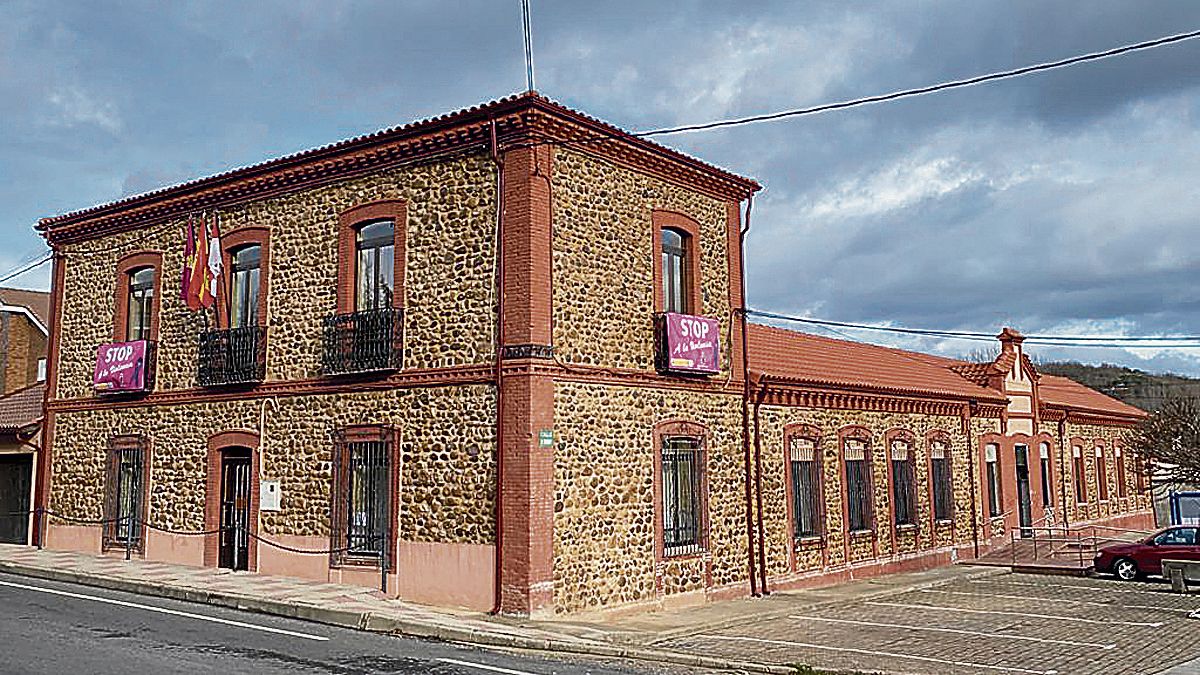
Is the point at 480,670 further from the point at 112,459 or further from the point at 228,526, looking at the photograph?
the point at 112,459

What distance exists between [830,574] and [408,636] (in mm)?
9943

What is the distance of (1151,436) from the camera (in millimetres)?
27656

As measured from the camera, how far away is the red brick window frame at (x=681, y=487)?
16781 mm

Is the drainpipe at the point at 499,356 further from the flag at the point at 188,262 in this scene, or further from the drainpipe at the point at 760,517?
the flag at the point at 188,262

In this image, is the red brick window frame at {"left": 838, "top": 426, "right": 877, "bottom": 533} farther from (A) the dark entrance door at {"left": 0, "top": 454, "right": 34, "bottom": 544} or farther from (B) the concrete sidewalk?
(A) the dark entrance door at {"left": 0, "top": 454, "right": 34, "bottom": 544}

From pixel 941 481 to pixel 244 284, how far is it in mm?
16331

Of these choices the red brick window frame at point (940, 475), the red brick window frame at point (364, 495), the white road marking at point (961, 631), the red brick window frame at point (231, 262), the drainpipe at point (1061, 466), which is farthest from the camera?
the drainpipe at point (1061, 466)

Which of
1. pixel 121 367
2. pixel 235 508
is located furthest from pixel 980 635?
pixel 121 367

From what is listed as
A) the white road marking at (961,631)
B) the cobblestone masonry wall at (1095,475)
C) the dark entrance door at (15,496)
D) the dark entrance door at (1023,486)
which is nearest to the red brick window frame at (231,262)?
the dark entrance door at (15,496)

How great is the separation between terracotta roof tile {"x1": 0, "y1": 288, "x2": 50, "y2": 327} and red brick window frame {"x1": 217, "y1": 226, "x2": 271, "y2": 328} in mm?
17245

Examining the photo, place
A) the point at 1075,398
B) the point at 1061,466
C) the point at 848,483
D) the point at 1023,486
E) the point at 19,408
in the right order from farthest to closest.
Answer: the point at 1075,398 → the point at 1061,466 → the point at 1023,486 → the point at 19,408 → the point at 848,483

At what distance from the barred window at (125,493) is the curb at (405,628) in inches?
121

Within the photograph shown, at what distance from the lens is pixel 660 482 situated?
16.8m

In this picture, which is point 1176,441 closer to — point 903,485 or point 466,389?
point 903,485
